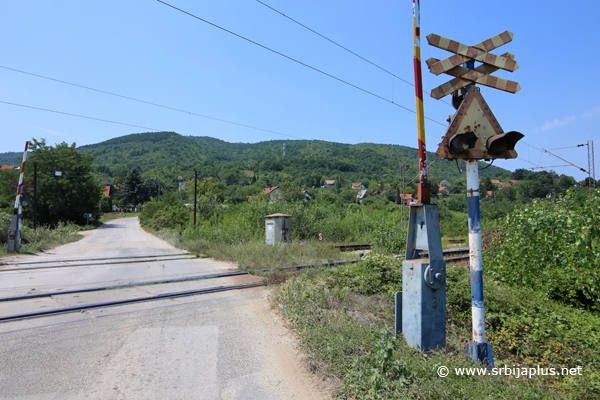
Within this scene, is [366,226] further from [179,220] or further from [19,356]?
[19,356]

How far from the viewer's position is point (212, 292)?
8.30 metres

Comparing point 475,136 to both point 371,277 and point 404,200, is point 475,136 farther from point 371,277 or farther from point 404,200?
A: point 404,200

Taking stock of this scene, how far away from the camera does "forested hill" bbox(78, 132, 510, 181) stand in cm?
11019

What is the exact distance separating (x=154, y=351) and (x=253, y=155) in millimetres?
162643

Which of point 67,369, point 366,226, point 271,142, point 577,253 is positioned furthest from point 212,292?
point 271,142

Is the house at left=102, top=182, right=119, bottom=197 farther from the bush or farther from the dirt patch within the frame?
the dirt patch

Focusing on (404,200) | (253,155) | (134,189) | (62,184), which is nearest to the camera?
(404,200)

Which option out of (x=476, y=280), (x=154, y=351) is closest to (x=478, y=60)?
(x=476, y=280)

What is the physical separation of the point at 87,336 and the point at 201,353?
1939 millimetres

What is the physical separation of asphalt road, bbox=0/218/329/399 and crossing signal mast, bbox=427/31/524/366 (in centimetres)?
195

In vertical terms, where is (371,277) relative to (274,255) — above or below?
Answer: above

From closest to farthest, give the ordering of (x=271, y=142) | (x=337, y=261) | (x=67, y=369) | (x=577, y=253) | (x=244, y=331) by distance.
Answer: (x=67, y=369) < (x=244, y=331) < (x=577, y=253) < (x=337, y=261) < (x=271, y=142)

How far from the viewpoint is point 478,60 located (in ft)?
12.8

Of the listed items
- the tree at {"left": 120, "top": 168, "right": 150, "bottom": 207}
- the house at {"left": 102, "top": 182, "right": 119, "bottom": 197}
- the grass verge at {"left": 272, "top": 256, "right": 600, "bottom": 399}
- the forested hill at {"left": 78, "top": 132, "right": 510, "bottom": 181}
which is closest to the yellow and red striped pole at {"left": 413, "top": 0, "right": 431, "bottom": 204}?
the grass verge at {"left": 272, "top": 256, "right": 600, "bottom": 399}
